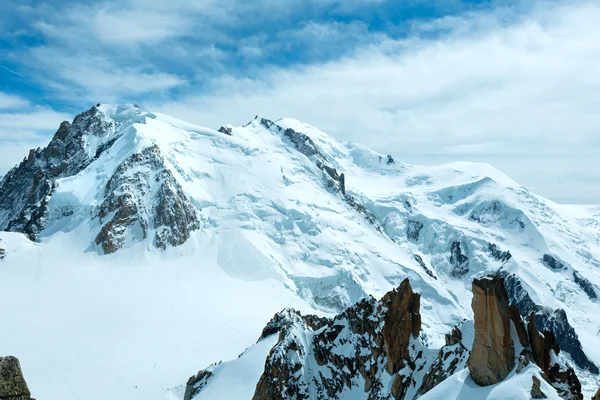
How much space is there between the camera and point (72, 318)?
115 m

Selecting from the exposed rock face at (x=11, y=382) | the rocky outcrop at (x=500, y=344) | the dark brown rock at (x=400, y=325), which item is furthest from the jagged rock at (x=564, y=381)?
the exposed rock face at (x=11, y=382)

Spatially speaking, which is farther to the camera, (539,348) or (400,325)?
(400,325)

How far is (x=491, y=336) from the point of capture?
1252 inches

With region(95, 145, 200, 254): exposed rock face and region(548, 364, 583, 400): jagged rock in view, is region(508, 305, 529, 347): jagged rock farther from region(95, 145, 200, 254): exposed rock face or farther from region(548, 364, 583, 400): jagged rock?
region(95, 145, 200, 254): exposed rock face

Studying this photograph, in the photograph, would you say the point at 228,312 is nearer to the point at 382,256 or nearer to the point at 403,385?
the point at 382,256

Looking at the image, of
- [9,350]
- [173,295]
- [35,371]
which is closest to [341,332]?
[35,371]

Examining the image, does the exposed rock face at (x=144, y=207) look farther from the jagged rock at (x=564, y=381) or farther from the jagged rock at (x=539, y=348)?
the jagged rock at (x=564, y=381)

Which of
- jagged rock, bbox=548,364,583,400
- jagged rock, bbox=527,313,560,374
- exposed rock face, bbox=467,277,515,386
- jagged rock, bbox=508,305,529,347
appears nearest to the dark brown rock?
jagged rock, bbox=548,364,583,400

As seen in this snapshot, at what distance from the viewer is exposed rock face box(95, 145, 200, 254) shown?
6240 inches

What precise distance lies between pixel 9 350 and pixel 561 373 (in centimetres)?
9537

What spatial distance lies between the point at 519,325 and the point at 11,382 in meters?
29.2

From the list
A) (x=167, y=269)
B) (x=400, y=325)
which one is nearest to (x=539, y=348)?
(x=400, y=325)

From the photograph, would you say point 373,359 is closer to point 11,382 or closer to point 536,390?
point 536,390

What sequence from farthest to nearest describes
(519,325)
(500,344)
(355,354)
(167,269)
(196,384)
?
(167,269), (196,384), (355,354), (519,325), (500,344)
